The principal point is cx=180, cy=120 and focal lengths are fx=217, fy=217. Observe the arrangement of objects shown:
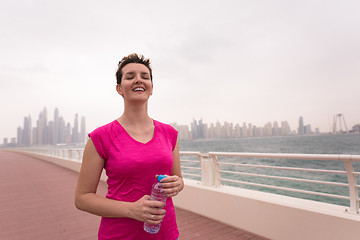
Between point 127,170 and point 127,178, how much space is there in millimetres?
46

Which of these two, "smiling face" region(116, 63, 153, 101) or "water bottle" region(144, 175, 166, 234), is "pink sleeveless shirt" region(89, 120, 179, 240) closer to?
"water bottle" region(144, 175, 166, 234)

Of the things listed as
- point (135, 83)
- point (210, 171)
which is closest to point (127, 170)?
point (135, 83)

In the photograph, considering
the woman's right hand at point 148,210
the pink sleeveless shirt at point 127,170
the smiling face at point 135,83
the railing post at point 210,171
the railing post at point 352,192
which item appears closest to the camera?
the woman's right hand at point 148,210

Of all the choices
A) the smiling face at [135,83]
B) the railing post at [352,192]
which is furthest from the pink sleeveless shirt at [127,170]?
the railing post at [352,192]

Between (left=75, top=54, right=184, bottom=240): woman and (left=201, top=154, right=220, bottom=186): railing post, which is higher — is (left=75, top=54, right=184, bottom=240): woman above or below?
above

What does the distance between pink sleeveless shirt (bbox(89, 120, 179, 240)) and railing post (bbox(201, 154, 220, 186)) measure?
328 centimetres

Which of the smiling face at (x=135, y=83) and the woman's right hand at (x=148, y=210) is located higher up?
the smiling face at (x=135, y=83)

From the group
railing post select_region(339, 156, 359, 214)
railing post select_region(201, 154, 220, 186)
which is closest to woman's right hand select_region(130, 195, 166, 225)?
railing post select_region(339, 156, 359, 214)

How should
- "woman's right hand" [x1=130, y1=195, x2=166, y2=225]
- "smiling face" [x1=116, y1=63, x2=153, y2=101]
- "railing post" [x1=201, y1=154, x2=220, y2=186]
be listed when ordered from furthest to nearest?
"railing post" [x1=201, y1=154, x2=220, y2=186] → "smiling face" [x1=116, y1=63, x2=153, y2=101] → "woman's right hand" [x1=130, y1=195, x2=166, y2=225]

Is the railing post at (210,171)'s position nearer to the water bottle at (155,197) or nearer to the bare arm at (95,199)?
the water bottle at (155,197)

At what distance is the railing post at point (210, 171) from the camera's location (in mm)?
4281

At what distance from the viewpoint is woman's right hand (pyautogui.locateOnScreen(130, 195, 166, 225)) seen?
2.98 ft

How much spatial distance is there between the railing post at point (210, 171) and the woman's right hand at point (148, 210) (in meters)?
3.48

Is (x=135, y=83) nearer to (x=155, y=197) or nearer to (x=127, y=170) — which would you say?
(x=127, y=170)
